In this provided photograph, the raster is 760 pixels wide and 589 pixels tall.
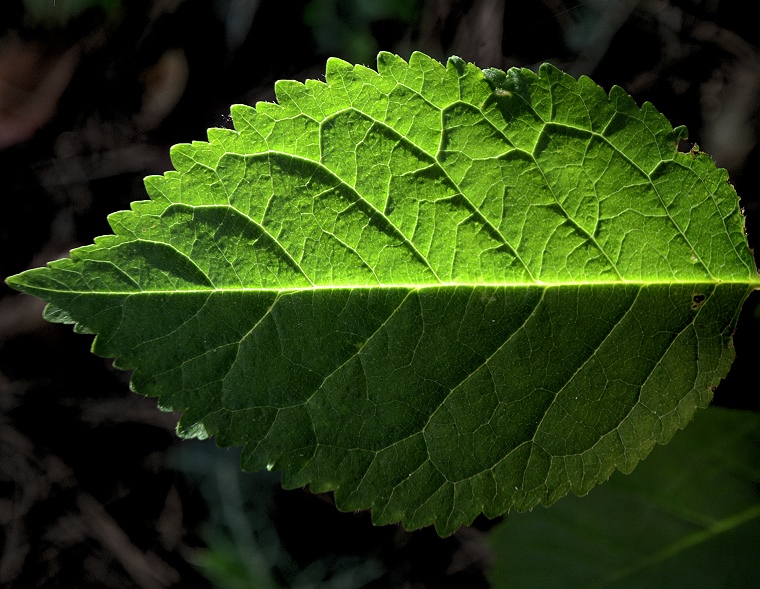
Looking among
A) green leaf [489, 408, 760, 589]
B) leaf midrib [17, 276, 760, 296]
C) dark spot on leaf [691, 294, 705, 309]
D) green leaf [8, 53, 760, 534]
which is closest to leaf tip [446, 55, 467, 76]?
green leaf [8, 53, 760, 534]

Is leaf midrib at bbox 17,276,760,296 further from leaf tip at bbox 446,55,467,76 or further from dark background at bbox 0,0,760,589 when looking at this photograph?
dark background at bbox 0,0,760,589

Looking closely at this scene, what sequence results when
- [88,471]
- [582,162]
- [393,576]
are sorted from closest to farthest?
[582,162] → [393,576] → [88,471]

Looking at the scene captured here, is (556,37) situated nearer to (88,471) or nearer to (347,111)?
(347,111)

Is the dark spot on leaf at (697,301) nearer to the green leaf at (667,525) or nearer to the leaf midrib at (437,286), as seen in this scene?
the leaf midrib at (437,286)

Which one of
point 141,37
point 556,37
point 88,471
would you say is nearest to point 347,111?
point 556,37

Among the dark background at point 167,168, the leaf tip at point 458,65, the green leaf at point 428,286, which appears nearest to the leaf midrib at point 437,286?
the green leaf at point 428,286

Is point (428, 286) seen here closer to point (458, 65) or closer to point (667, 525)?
point (458, 65)

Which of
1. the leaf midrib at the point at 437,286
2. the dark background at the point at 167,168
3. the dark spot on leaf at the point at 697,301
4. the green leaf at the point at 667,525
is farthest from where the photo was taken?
the dark background at the point at 167,168
